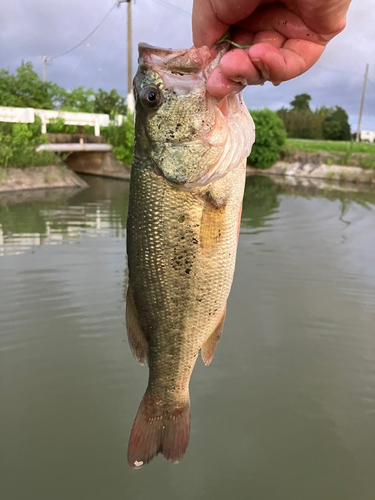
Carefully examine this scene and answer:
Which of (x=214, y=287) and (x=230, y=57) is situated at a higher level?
(x=230, y=57)

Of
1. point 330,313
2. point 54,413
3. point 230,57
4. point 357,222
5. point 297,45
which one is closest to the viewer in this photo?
point 230,57

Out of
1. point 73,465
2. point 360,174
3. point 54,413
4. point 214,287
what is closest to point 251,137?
point 214,287

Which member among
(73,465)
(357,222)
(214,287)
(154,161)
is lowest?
(73,465)

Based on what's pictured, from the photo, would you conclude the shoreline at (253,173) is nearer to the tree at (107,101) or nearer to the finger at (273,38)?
the tree at (107,101)

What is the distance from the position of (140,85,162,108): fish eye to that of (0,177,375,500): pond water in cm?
297

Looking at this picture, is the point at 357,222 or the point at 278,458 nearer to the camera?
the point at 278,458

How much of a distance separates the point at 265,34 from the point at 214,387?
11.3ft

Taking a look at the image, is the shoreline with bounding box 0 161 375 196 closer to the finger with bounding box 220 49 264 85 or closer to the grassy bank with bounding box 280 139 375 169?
the grassy bank with bounding box 280 139 375 169

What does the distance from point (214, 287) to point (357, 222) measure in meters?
11.2

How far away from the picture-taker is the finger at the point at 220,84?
1705mm

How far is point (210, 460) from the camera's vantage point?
3404 millimetres

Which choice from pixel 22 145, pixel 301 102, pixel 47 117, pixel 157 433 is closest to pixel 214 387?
pixel 157 433

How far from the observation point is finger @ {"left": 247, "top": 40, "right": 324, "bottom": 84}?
1619mm

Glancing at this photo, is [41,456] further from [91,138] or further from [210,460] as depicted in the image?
[91,138]
